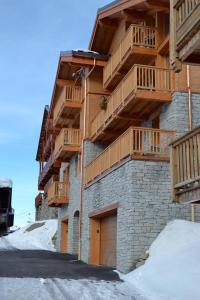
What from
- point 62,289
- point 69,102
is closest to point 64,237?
point 69,102

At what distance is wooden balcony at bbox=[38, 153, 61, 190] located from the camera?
34125mm

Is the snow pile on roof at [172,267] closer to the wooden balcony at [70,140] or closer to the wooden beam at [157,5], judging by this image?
the wooden beam at [157,5]

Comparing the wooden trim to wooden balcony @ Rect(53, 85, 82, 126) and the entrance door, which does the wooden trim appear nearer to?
wooden balcony @ Rect(53, 85, 82, 126)

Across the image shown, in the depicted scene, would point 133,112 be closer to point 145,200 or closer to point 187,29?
point 145,200

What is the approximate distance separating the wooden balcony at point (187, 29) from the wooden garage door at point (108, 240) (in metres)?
9.07

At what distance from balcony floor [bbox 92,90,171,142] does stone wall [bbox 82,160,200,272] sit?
2.52m

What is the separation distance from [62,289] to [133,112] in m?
8.65

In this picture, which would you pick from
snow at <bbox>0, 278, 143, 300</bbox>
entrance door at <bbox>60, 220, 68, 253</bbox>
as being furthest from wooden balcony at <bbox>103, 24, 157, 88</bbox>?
entrance door at <bbox>60, 220, 68, 253</bbox>

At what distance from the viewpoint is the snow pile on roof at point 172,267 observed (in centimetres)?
1056

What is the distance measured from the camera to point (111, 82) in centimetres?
2136

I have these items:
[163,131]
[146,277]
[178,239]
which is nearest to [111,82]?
[163,131]

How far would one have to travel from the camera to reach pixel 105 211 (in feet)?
58.7

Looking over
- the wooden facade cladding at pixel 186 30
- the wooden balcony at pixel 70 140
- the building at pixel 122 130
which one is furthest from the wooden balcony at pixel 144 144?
the wooden balcony at pixel 70 140

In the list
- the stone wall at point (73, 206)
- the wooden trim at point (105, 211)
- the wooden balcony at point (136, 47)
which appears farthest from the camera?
the stone wall at point (73, 206)
